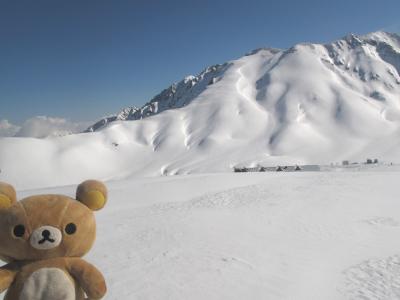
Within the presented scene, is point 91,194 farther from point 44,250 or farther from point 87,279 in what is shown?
point 87,279

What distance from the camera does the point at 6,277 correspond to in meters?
4.24

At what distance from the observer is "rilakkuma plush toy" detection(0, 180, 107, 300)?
13.7ft

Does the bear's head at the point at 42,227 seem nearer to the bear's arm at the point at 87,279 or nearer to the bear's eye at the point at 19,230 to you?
the bear's eye at the point at 19,230

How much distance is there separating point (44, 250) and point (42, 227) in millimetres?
251

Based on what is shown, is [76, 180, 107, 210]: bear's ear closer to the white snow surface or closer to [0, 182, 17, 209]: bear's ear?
[0, 182, 17, 209]: bear's ear

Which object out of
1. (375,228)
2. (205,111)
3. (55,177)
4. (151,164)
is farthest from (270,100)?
(375,228)

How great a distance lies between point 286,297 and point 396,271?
259cm

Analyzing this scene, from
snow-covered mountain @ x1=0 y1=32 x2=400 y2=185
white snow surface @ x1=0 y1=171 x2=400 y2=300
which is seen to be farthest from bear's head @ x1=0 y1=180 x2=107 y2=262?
snow-covered mountain @ x1=0 y1=32 x2=400 y2=185

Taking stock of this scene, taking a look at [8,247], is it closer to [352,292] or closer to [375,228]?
[352,292]

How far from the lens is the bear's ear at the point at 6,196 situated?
171 inches

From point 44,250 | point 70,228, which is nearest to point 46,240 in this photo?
point 44,250

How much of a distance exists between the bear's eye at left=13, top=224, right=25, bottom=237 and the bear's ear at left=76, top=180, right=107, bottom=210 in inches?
30.9

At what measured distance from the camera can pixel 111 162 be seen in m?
119

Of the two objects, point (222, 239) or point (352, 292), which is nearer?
point (352, 292)
